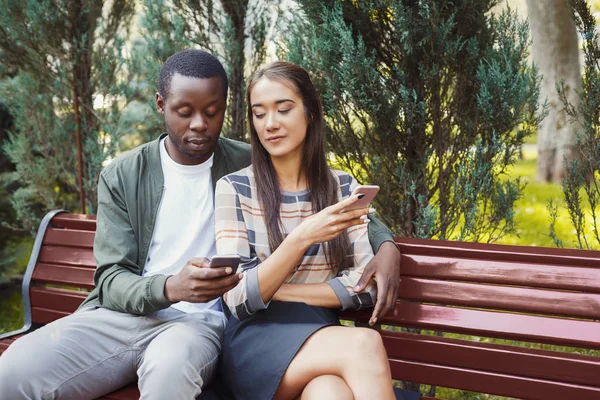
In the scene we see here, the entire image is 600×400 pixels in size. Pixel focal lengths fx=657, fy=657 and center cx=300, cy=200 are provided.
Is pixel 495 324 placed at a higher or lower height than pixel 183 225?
lower

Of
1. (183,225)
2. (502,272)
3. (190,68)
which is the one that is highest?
(190,68)

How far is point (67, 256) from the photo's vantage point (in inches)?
145

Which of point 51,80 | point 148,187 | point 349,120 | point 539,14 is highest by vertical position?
point 539,14

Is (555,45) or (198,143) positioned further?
(555,45)

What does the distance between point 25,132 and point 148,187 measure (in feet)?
10.5

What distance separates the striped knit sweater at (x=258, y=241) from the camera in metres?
2.62

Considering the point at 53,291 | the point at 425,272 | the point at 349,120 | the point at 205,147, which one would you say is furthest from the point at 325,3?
the point at 53,291

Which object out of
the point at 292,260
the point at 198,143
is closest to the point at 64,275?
the point at 198,143

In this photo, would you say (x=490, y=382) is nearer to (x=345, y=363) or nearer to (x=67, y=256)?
(x=345, y=363)

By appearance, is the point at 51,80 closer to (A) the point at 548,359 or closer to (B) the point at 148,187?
(B) the point at 148,187

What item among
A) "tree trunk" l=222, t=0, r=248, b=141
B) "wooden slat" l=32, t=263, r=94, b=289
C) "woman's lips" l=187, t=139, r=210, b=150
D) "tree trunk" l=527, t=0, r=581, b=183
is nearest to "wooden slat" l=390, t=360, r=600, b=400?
"woman's lips" l=187, t=139, r=210, b=150

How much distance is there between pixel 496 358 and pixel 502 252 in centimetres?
45

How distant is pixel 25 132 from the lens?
566cm

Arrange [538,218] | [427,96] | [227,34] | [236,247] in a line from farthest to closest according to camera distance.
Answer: [538,218] → [227,34] → [427,96] → [236,247]
